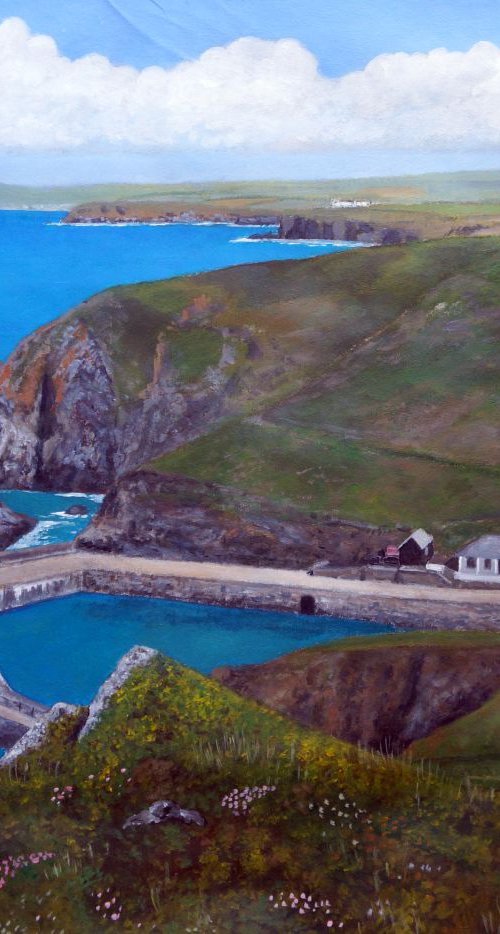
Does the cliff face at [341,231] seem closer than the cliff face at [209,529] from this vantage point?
No

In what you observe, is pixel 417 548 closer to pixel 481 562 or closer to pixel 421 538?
pixel 421 538

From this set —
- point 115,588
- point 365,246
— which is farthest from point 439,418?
point 115,588

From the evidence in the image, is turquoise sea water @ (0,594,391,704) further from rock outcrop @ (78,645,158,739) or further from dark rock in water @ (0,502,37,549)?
dark rock in water @ (0,502,37,549)

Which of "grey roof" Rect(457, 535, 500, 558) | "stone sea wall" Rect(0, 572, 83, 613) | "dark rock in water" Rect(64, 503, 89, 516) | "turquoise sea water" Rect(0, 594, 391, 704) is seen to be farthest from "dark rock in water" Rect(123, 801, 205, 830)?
"dark rock in water" Rect(64, 503, 89, 516)

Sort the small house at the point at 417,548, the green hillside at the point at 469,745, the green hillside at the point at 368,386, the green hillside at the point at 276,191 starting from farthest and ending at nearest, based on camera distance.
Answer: the green hillside at the point at 368,386, the small house at the point at 417,548, the green hillside at the point at 276,191, the green hillside at the point at 469,745

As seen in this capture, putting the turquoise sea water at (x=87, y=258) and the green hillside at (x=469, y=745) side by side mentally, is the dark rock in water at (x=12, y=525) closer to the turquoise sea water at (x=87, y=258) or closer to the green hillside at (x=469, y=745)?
the turquoise sea water at (x=87, y=258)

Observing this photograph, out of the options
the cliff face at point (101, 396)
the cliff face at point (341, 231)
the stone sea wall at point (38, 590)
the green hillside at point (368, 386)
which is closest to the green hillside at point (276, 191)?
the cliff face at point (341, 231)
